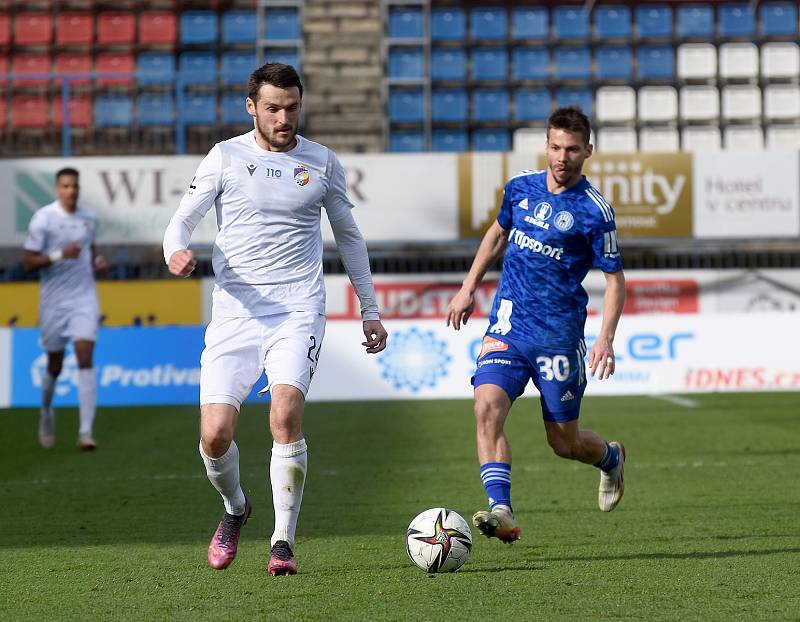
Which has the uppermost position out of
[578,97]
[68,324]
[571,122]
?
[578,97]

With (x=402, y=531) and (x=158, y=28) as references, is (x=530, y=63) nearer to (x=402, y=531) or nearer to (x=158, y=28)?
(x=158, y=28)

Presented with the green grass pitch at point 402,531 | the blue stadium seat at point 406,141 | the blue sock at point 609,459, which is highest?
the blue stadium seat at point 406,141

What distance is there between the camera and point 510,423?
12867mm

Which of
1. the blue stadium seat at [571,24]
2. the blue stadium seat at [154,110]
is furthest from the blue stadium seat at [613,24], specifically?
the blue stadium seat at [154,110]

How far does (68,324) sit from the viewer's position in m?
10.7

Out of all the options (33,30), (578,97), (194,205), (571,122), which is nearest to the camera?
(194,205)

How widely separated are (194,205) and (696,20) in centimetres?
2117

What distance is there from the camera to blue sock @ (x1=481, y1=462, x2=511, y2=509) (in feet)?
17.6

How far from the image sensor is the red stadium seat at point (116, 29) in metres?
24.7

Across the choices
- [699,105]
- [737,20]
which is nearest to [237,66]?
[699,105]

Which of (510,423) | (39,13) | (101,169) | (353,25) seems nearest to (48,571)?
(510,423)

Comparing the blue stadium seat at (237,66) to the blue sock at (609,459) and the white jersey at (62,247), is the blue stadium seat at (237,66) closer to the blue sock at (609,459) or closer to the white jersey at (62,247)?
the white jersey at (62,247)

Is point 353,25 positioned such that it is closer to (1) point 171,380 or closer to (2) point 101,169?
(2) point 101,169

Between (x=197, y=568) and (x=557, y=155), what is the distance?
2309 mm
